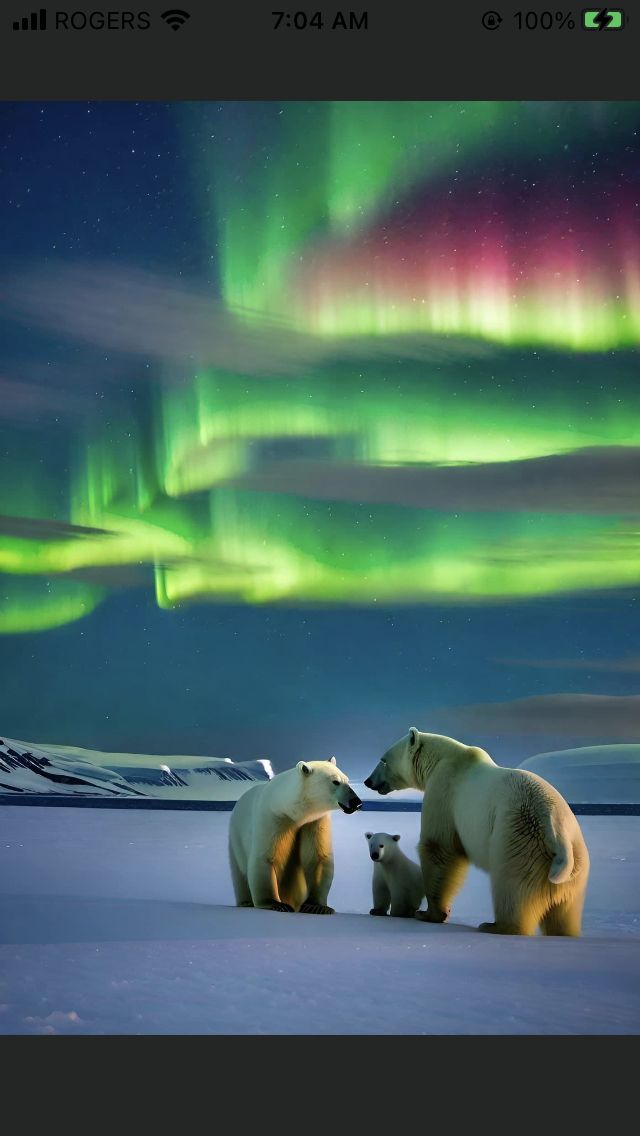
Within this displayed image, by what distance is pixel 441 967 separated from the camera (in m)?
2.19

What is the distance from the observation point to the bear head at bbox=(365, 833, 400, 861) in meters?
3.51

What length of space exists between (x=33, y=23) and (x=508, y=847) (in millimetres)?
2396

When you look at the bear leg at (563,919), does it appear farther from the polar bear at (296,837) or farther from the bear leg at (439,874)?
the polar bear at (296,837)

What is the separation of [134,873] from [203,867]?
66cm

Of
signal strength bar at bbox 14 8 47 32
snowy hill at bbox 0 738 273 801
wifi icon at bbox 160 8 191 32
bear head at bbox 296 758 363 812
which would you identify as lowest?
snowy hill at bbox 0 738 273 801

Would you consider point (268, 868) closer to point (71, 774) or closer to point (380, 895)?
point (380, 895)

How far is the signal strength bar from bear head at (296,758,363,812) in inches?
94.2

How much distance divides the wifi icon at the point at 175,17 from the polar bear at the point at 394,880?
2.71 metres

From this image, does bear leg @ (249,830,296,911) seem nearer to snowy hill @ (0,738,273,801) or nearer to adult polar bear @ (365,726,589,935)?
adult polar bear @ (365,726,589,935)

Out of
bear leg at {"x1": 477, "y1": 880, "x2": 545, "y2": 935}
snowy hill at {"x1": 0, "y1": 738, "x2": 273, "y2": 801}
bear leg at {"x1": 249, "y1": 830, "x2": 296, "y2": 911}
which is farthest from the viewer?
snowy hill at {"x1": 0, "y1": 738, "x2": 273, "y2": 801}

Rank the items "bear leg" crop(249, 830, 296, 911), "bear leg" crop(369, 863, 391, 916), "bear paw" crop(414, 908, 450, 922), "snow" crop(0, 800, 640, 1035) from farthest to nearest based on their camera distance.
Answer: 1. "bear leg" crop(369, 863, 391, 916)
2. "bear leg" crop(249, 830, 296, 911)
3. "bear paw" crop(414, 908, 450, 922)
4. "snow" crop(0, 800, 640, 1035)

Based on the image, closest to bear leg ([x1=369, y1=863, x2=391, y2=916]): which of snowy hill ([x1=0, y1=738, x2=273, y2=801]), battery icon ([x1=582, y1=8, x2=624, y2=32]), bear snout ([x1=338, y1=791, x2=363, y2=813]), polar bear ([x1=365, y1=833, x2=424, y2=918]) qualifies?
polar bear ([x1=365, y1=833, x2=424, y2=918])

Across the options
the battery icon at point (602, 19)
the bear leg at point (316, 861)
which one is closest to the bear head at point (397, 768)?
the bear leg at point (316, 861)

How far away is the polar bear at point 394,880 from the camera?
3.51 meters
